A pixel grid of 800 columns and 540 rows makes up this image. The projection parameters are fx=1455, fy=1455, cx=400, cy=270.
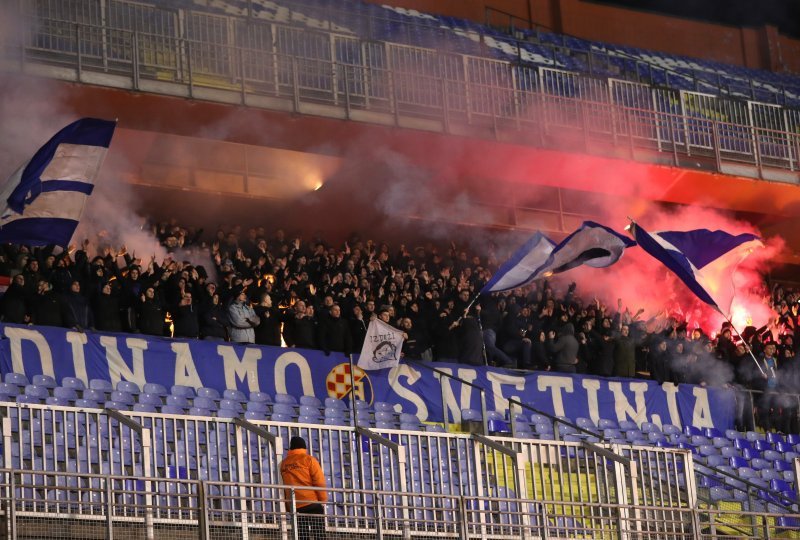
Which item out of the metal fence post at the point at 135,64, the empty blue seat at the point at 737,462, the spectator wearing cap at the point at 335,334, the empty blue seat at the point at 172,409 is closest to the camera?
the empty blue seat at the point at 172,409

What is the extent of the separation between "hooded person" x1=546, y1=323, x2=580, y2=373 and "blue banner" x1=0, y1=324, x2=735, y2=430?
33 centimetres

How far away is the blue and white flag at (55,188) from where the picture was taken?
51.3 ft

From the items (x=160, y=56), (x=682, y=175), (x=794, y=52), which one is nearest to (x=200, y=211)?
(x=160, y=56)

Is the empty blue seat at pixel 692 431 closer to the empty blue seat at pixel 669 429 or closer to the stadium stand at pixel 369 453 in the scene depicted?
the stadium stand at pixel 369 453

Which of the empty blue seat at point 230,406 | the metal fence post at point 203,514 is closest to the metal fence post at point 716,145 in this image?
the empty blue seat at point 230,406

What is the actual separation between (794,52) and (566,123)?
12175 mm

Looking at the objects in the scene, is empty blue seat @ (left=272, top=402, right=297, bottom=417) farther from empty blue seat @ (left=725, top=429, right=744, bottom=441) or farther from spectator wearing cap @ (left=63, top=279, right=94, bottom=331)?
empty blue seat @ (left=725, top=429, right=744, bottom=441)

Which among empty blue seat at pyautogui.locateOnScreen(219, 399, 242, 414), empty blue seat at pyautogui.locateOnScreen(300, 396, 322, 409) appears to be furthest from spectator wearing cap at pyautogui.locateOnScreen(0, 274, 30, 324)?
empty blue seat at pyautogui.locateOnScreen(300, 396, 322, 409)

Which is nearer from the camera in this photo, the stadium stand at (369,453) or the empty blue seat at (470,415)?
the stadium stand at (369,453)

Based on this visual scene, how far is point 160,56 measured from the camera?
67.4ft

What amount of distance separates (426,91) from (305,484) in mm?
11315

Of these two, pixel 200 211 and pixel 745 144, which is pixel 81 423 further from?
pixel 745 144

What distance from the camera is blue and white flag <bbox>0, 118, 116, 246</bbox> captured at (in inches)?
616

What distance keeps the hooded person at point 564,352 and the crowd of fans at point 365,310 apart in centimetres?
2
